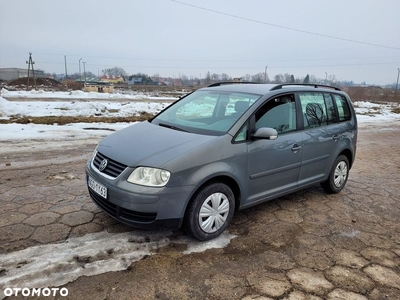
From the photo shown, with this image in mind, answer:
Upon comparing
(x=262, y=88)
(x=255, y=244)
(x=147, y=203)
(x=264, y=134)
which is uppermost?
(x=262, y=88)

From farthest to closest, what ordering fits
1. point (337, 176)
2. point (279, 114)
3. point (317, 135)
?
point (337, 176), point (317, 135), point (279, 114)

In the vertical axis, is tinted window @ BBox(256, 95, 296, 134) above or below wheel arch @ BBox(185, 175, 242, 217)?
above

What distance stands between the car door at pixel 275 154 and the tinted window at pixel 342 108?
1.25 metres

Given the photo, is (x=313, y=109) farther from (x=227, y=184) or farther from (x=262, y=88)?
(x=227, y=184)

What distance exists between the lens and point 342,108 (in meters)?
5.02

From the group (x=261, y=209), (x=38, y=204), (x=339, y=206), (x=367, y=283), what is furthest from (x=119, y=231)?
(x=339, y=206)

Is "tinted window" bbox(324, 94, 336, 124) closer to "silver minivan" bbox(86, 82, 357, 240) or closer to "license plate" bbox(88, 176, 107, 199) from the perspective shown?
"silver minivan" bbox(86, 82, 357, 240)

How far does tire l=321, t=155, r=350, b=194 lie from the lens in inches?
191

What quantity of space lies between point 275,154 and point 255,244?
1.07m

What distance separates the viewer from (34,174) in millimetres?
5211

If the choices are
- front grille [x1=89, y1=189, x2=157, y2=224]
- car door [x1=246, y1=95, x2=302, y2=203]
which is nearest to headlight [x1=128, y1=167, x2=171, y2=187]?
front grille [x1=89, y1=189, x2=157, y2=224]

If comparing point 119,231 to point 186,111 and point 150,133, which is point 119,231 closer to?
point 150,133

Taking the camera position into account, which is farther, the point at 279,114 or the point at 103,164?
the point at 279,114

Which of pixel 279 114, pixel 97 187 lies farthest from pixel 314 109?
pixel 97 187
